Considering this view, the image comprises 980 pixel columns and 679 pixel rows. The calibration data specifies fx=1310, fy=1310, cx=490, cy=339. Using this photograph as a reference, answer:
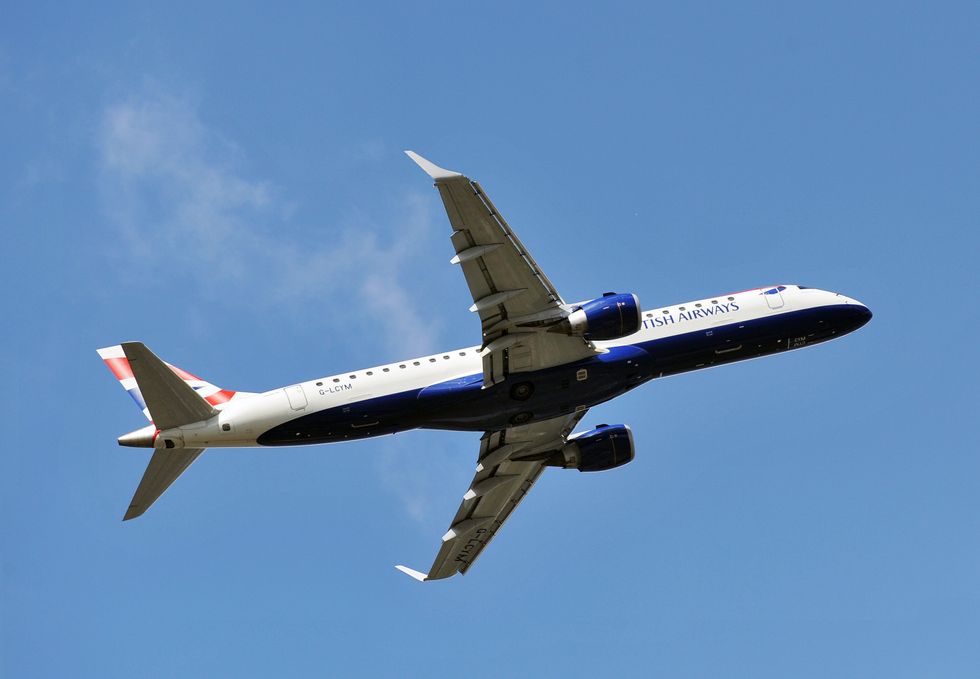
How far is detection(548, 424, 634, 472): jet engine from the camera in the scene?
199ft

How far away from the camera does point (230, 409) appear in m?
52.8

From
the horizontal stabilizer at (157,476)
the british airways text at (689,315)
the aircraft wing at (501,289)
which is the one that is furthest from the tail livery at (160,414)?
the british airways text at (689,315)

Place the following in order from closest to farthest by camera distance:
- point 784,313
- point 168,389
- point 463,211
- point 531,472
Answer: point 463,211, point 168,389, point 784,313, point 531,472

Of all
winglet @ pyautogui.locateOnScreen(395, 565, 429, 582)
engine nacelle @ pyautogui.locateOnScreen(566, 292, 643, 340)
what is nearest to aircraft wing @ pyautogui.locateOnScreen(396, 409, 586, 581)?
winglet @ pyautogui.locateOnScreen(395, 565, 429, 582)

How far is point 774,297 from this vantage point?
58.1 meters

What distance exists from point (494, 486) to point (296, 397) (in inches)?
513

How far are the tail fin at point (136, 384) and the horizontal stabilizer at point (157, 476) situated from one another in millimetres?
2546

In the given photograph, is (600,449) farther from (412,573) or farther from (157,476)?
(157,476)

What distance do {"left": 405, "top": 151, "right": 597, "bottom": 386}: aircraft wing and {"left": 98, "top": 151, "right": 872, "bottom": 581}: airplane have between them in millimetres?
51

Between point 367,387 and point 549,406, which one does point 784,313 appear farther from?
point 367,387

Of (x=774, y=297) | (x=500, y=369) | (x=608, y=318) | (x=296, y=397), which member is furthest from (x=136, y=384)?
(x=774, y=297)

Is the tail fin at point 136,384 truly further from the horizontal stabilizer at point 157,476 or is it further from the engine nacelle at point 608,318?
the engine nacelle at point 608,318

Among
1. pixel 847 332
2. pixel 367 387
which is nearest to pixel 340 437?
pixel 367 387

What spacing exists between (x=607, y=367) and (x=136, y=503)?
20.0 m
